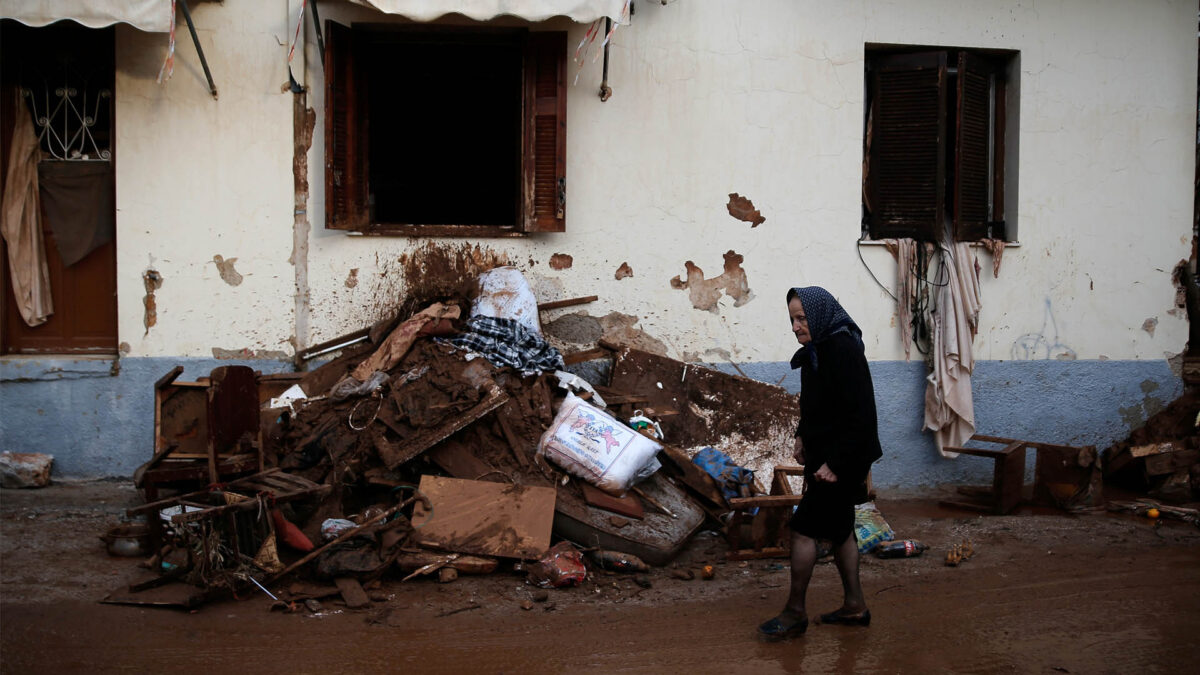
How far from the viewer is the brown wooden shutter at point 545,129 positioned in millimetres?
6895

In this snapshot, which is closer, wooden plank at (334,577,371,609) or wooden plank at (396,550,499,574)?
wooden plank at (334,577,371,609)

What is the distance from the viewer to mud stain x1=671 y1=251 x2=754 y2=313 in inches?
286

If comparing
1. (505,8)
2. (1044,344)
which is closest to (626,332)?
(505,8)

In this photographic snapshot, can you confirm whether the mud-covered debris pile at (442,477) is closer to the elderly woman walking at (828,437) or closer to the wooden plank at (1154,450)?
the elderly woman walking at (828,437)

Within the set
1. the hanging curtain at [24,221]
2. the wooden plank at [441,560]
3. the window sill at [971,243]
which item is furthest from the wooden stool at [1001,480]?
the hanging curtain at [24,221]

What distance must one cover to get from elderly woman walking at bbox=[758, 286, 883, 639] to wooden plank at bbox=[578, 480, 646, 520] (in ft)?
4.34

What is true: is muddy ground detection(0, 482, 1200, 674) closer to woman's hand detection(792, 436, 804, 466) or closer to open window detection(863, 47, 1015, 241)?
woman's hand detection(792, 436, 804, 466)

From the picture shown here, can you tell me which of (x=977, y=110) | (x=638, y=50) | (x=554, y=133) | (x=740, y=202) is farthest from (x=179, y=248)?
(x=977, y=110)

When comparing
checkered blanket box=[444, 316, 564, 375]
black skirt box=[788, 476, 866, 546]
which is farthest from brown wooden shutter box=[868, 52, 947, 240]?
black skirt box=[788, 476, 866, 546]

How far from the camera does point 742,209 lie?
7285mm

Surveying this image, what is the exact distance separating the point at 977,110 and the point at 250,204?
5859mm

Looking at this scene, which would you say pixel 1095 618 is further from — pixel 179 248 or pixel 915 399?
pixel 179 248

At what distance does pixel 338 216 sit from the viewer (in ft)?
22.0

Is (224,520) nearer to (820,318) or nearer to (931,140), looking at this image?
(820,318)
